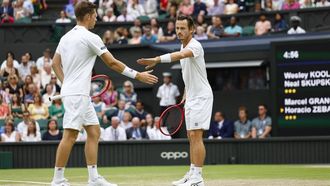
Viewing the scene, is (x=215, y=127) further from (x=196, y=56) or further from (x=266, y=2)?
(x=196, y=56)

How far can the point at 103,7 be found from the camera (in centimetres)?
2859

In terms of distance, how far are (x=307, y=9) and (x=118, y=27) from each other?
5888mm

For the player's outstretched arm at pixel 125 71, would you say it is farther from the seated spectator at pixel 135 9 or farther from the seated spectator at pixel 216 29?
the seated spectator at pixel 135 9

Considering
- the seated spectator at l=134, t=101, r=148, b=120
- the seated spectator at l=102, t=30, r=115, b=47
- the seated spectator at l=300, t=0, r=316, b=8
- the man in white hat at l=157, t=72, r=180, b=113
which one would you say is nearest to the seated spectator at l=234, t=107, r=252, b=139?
the man in white hat at l=157, t=72, r=180, b=113

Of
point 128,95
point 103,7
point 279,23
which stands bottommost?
point 128,95

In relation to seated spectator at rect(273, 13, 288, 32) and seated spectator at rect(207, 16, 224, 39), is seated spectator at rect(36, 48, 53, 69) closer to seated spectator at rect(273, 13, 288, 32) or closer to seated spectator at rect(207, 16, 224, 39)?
seated spectator at rect(207, 16, 224, 39)

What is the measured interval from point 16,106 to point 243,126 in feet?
19.6

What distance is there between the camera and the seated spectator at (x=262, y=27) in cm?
2506

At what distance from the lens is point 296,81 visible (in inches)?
826

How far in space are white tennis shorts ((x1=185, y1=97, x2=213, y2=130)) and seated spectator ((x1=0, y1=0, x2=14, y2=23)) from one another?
16797 mm

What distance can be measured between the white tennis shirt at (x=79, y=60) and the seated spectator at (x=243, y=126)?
1159cm

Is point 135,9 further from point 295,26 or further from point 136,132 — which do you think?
point 136,132

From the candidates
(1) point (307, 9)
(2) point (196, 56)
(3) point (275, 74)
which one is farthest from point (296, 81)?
(2) point (196, 56)

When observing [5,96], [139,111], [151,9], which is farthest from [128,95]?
[151,9]
